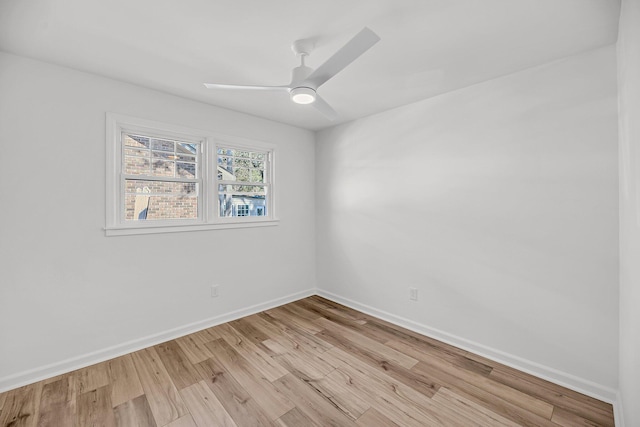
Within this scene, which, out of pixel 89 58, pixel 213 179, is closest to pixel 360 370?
pixel 213 179

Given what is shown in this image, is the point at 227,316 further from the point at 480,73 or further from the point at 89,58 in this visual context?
the point at 480,73

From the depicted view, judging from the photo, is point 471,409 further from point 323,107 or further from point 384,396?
point 323,107

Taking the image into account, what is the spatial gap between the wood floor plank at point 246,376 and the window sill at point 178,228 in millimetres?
1176

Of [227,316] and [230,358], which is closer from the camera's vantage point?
[230,358]

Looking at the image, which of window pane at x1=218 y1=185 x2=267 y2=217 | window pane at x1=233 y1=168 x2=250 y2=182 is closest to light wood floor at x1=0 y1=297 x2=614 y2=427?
window pane at x1=218 y1=185 x2=267 y2=217

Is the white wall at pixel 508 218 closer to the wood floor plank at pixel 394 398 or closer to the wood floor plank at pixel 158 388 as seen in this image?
the wood floor plank at pixel 394 398

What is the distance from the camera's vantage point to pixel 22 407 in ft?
5.90

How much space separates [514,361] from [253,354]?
2.24 metres

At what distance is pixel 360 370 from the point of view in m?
2.22

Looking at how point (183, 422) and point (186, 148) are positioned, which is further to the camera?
point (186, 148)

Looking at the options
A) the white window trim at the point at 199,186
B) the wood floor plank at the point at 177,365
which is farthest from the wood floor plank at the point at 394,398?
the white window trim at the point at 199,186

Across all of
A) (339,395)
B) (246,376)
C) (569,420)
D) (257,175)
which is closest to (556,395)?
(569,420)

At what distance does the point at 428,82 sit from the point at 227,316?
3218mm

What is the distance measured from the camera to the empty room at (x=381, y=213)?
167 centimetres
